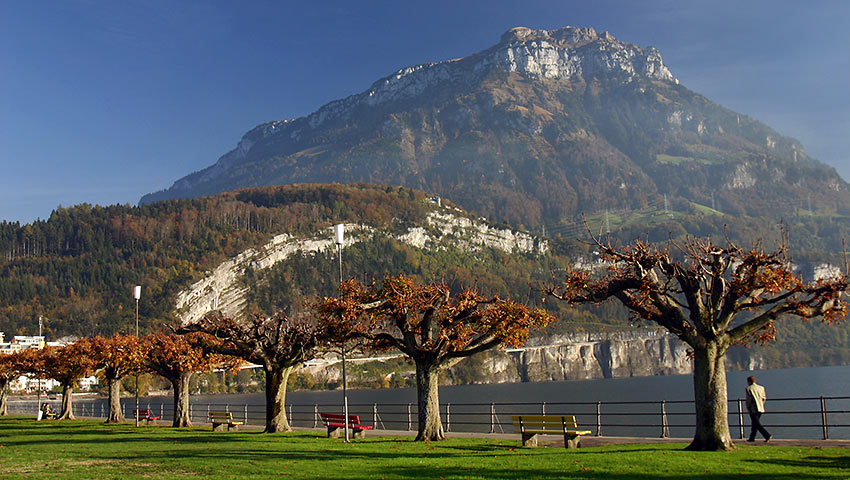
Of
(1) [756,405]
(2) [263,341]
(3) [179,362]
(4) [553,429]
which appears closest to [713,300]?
(1) [756,405]

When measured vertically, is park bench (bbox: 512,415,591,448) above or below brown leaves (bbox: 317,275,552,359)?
below

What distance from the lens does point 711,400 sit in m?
19.6

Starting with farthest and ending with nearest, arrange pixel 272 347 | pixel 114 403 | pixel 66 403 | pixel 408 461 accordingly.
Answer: pixel 66 403 < pixel 114 403 < pixel 272 347 < pixel 408 461

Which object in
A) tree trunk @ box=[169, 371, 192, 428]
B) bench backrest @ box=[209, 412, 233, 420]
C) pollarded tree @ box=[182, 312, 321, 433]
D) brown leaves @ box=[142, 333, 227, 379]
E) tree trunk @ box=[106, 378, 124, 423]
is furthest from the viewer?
→ tree trunk @ box=[106, 378, 124, 423]

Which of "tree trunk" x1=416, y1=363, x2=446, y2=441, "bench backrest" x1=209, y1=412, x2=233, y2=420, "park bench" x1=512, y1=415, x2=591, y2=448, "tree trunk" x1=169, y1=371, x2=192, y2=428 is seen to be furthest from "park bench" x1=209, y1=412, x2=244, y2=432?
"park bench" x1=512, y1=415, x2=591, y2=448

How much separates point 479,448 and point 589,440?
4.57 metres

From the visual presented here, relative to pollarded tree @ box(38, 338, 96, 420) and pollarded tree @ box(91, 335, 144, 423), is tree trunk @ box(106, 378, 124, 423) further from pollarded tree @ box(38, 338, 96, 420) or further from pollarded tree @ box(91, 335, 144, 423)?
pollarded tree @ box(38, 338, 96, 420)

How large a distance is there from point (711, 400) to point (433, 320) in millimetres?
10999

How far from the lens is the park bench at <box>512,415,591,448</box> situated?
22.8 metres

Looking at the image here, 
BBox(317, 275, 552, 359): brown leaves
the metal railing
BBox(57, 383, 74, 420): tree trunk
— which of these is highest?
BBox(317, 275, 552, 359): brown leaves

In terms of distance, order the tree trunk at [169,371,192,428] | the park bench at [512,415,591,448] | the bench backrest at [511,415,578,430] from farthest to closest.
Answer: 1. the tree trunk at [169,371,192,428]
2. the bench backrest at [511,415,578,430]
3. the park bench at [512,415,591,448]

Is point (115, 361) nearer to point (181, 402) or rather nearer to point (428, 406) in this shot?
Answer: point (181, 402)

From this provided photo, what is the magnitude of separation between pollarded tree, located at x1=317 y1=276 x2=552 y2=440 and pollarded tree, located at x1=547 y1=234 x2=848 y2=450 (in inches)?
204

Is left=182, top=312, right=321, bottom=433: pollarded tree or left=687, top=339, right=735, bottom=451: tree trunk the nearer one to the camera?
A: left=687, top=339, right=735, bottom=451: tree trunk
